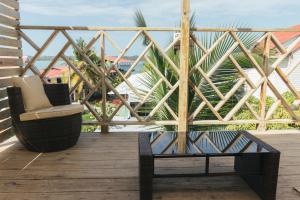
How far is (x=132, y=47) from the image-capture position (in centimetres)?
318

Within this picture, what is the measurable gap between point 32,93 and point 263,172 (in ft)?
7.22

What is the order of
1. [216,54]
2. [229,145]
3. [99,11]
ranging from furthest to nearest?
[99,11]
[216,54]
[229,145]

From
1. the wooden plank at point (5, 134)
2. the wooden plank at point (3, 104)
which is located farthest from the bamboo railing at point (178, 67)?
the wooden plank at point (5, 134)

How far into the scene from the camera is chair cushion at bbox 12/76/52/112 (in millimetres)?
2580

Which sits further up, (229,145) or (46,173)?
(229,145)

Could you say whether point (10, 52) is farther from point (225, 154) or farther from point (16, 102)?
point (225, 154)

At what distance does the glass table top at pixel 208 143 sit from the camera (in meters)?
1.64

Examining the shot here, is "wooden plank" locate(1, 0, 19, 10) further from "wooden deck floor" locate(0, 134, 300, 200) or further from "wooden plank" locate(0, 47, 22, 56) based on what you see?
"wooden deck floor" locate(0, 134, 300, 200)

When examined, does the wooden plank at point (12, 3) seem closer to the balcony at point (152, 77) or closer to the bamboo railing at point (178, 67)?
the balcony at point (152, 77)

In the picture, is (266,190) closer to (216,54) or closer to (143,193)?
(143,193)

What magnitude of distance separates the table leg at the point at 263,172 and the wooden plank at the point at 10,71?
2.60 meters

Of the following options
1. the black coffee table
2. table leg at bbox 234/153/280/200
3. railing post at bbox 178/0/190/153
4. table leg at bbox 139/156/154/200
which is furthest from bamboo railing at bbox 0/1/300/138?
table leg at bbox 139/156/154/200

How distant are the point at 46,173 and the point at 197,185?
1.20m

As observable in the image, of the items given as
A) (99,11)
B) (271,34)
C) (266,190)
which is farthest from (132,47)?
(99,11)
